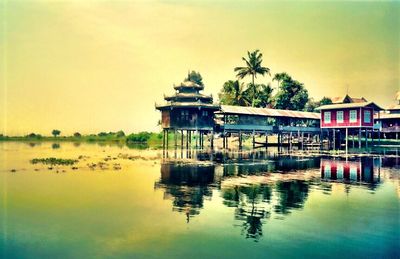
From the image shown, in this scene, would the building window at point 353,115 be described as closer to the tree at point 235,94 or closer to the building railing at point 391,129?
the building railing at point 391,129

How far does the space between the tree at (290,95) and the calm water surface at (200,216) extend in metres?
47.7

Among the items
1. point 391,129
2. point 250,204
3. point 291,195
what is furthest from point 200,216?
point 391,129

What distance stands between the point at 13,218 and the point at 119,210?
3585mm

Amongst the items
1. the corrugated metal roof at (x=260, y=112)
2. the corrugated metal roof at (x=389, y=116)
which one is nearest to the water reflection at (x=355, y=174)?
the corrugated metal roof at (x=260, y=112)

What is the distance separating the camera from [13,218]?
12523 mm

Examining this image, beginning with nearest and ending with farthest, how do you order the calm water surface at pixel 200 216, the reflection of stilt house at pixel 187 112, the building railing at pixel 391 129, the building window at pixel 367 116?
the calm water surface at pixel 200 216 → the reflection of stilt house at pixel 187 112 → the building window at pixel 367 116 → the building railing at pixel 391 129

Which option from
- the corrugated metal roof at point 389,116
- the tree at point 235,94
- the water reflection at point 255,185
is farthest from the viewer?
the tree at point 235,94

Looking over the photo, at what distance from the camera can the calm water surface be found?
9.29 m

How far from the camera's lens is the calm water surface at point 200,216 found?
929cm

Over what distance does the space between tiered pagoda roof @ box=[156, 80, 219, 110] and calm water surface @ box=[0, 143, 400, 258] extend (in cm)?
2281

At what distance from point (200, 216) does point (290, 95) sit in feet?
200

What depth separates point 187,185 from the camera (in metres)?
18.5

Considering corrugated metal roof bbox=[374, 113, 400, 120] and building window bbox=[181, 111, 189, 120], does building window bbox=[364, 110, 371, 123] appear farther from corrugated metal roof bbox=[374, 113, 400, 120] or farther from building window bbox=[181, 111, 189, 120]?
building window bbox=[181, 111, 189, 120]

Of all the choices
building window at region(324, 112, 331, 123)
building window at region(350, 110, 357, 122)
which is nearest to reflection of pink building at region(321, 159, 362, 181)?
building window at region(350, 110, 357, 122)
